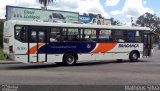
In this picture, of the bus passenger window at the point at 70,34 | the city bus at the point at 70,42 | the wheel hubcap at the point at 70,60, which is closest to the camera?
the city bus at the point at 70,42

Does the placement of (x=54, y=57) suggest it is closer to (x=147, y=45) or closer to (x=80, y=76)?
Result: (x=80, y=76)

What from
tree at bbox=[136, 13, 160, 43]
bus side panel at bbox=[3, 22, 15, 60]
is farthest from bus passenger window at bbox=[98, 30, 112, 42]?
tree at bbox=[136, 13, 160, 43]

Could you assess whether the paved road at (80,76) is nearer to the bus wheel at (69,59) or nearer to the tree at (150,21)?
the bus wheel at (69,59)

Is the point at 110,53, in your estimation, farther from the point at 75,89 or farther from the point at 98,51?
the point at 75,89

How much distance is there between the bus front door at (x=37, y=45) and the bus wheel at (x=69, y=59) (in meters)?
1.61

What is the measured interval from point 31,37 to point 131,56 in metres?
8.84

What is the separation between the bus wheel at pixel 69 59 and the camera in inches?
936

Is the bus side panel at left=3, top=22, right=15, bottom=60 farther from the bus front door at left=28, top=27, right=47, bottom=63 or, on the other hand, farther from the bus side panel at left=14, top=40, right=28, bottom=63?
the bus front door at left=28, top=27, right=47, bottom=63

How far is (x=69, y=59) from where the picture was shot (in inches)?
945

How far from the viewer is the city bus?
856 inches

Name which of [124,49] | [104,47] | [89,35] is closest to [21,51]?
[89,35]

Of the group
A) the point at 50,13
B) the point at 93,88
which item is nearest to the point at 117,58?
the point at 93,88

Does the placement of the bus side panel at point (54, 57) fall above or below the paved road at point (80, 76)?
above

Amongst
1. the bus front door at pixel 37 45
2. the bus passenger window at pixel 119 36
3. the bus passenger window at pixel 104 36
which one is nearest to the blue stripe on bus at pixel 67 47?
the bus front door at pixel 37 45
